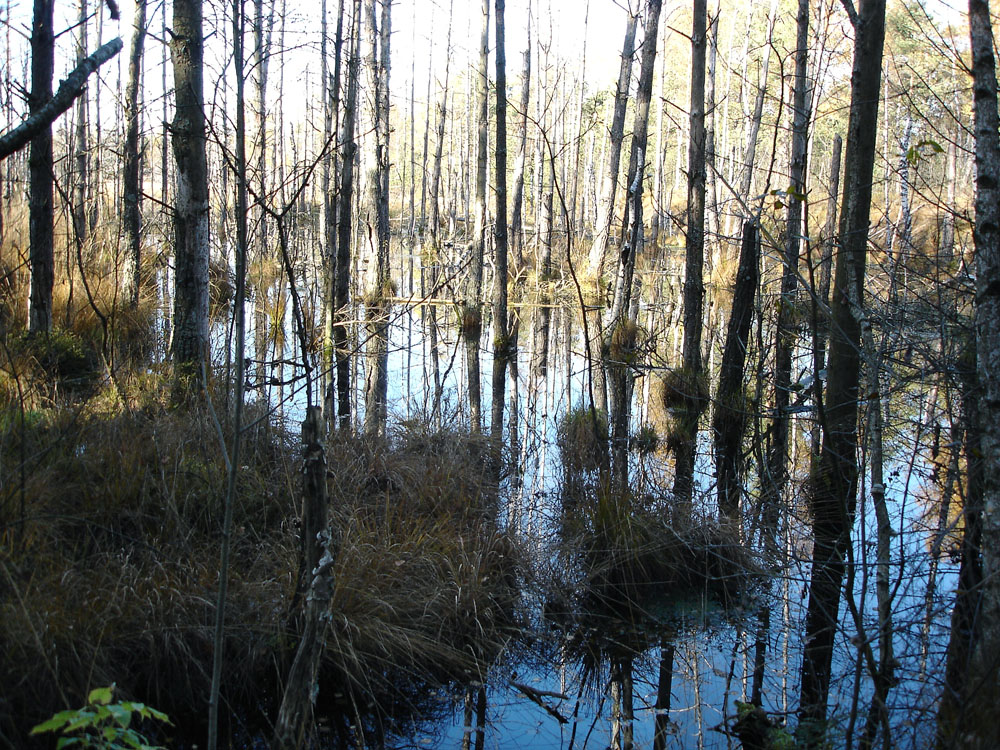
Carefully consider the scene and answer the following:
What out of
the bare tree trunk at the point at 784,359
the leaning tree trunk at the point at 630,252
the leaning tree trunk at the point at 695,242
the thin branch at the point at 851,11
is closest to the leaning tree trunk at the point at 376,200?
the leaning tree trunk at the point at 630,252

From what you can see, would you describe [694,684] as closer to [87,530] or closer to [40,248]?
[87,530]

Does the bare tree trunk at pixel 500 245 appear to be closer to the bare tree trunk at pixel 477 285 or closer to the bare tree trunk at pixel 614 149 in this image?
the bare tree trunk at pixel 477 285

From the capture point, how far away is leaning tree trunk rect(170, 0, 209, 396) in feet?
19.8

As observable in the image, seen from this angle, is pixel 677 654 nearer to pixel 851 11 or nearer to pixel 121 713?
pixel 121 713

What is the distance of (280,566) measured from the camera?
4.02m

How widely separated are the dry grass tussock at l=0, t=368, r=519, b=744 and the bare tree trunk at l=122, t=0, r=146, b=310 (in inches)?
160

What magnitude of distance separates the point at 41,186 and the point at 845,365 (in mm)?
6480

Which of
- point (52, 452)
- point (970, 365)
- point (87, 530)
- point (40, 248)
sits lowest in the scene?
point (87, 530)

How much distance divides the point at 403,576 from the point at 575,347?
28.0 feet

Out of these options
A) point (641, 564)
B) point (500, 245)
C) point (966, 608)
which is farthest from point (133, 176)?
point (966, 608)

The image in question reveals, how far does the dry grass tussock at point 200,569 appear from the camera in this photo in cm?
313

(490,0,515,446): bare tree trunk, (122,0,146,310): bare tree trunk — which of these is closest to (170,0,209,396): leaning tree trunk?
(122,0,146,310): bare tree trunk

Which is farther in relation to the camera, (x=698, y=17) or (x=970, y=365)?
(x=698, y=17)

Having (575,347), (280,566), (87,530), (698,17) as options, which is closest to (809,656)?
(280,566)
